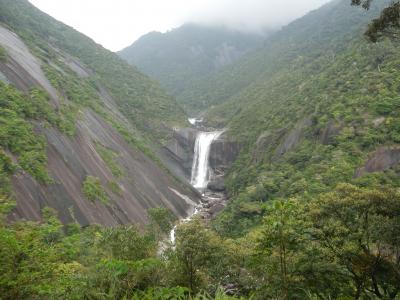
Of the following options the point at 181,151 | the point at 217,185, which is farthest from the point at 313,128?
the point at 181,151

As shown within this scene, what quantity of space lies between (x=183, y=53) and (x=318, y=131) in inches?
5043

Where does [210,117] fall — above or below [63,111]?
Answer: below

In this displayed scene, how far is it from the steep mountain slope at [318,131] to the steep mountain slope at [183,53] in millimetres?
51643

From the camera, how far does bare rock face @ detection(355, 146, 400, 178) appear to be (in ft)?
102

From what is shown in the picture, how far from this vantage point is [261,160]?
51812mm

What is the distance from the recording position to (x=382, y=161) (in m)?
31.5

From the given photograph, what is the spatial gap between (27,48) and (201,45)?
461 ft

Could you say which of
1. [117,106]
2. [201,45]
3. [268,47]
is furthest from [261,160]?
[201,45]

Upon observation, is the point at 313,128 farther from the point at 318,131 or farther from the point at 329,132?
the point at 329,132

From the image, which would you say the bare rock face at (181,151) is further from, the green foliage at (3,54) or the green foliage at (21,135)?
the green foliage at (21,135)

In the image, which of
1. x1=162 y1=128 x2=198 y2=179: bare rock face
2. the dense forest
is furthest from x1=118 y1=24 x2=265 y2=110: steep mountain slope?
x1=162 y1=128 x2=198 y2=179: bare rock face

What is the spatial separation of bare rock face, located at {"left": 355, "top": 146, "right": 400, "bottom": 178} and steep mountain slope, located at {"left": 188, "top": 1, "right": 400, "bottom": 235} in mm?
74

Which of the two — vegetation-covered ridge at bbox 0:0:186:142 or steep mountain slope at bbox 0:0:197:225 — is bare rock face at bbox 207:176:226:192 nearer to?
steep mountain slope at bbox 0:0:197:225

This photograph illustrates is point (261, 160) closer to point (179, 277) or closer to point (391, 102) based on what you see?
point (391, 102)
